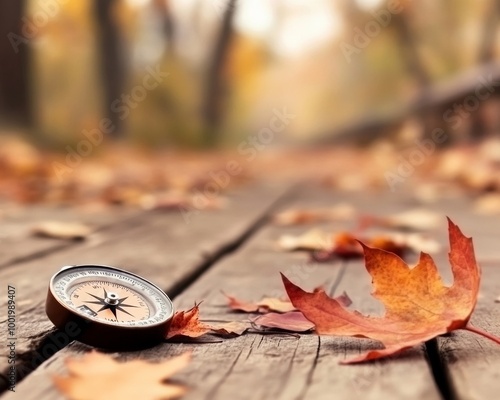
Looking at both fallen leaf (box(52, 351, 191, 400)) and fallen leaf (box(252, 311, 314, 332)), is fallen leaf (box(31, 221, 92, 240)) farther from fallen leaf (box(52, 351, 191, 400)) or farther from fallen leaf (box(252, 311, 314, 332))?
fallen leaf (box(52, 351, 191, 400))

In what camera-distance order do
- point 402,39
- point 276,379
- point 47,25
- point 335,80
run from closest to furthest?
point 276,379, point 47,25, point 402,39, point 335,80

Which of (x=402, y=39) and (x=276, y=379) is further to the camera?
(x=402, y=39)

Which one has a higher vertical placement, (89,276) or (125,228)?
(89,276)

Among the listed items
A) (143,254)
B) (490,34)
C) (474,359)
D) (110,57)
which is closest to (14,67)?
(110,57)

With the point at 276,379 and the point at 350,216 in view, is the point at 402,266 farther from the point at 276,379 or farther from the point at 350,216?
the point at 350,216

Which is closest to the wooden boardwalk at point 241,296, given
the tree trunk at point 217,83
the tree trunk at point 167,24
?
the tree trunk at point 167,24

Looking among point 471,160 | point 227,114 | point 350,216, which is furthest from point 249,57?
point 350,216

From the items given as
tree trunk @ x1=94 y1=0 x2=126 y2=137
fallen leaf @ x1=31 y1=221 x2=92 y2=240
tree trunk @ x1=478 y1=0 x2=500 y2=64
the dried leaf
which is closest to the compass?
fallen leaf @ x1=31 y1=221 x2=92 y2=240
